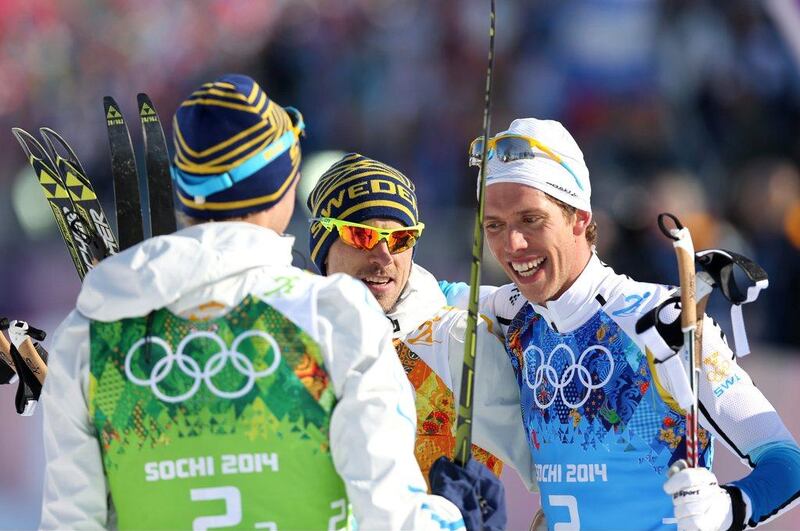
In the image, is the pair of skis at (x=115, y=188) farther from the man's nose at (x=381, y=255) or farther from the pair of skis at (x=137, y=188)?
the man's nose at (x=381, y=255)

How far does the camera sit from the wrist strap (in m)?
3.25

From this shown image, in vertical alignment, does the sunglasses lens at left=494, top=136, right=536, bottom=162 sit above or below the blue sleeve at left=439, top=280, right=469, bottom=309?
above

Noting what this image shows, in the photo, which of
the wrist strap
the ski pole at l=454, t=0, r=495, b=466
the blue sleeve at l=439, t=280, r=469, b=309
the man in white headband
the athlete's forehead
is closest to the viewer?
the ski pole at l=454, t=0, r=495, b=466

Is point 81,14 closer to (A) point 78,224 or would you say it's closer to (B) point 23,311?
(B) point 23,311

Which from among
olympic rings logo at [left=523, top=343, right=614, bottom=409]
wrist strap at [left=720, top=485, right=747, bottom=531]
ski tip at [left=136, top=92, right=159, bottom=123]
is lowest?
wrist strap at [left=720, top=485, right=747, bottom=531]

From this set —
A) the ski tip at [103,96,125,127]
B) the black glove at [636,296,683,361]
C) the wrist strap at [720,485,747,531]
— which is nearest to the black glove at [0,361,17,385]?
the ski tip at [103,96,125,127]

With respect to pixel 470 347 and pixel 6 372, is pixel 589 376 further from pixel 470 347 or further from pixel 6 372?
pixel 6 372

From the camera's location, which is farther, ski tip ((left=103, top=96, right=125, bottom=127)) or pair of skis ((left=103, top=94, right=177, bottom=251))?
ski tip ((left=103, top=96, right=125, bottom=127))

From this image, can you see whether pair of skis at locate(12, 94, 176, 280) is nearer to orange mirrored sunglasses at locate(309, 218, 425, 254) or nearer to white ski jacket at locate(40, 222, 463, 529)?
orange mirrored sunglasses at locate(309, 218, 425, 254)

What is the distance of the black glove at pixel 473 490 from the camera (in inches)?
114

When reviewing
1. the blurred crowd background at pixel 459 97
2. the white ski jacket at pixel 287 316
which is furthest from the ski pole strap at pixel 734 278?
the blurred crowd background at pixel 459 97

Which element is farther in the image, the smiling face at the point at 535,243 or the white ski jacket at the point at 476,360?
the white ski jacket at the point at 476,360

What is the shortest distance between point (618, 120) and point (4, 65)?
6561 millimetres

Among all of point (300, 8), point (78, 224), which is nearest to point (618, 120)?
point (300, 8)
